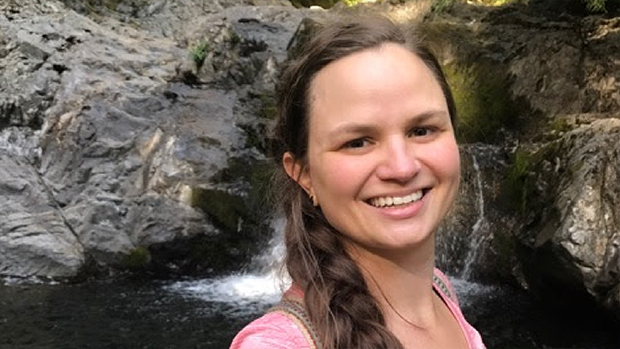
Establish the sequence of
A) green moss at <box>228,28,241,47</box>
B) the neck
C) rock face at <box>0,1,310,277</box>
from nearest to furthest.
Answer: the neck → rock face at <box>0,1,310,277</box> → green moss at <box>228,28,241,47</box>

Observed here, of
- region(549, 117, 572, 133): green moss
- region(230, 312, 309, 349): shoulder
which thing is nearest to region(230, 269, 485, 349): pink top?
region(230, 312, 309, 349): shoulder

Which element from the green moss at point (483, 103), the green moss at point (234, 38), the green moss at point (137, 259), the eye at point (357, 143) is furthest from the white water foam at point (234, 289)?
the eye at point (357, 143)

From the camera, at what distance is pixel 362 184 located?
55.1 inches

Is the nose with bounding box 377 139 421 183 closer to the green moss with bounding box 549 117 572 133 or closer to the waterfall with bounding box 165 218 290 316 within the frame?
the waterfall with bounding box 165 218 290 316

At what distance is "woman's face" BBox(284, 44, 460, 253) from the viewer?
137 cm

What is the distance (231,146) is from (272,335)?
26.6 ft

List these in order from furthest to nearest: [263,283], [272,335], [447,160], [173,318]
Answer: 1. [263,283]
2. [173,318]
3. [447,160]
4. [272,335]

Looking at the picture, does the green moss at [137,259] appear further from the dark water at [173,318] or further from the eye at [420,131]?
the eye at [420,131]

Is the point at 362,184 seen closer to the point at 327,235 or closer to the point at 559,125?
the point at 327,235

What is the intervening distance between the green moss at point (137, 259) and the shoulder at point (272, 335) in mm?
7578

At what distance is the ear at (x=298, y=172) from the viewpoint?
1533 mm

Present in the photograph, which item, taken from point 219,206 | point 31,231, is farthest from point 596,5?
point 31,231

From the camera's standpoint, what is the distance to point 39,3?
12375mm

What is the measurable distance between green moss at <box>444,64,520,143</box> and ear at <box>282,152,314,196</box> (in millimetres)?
7297
